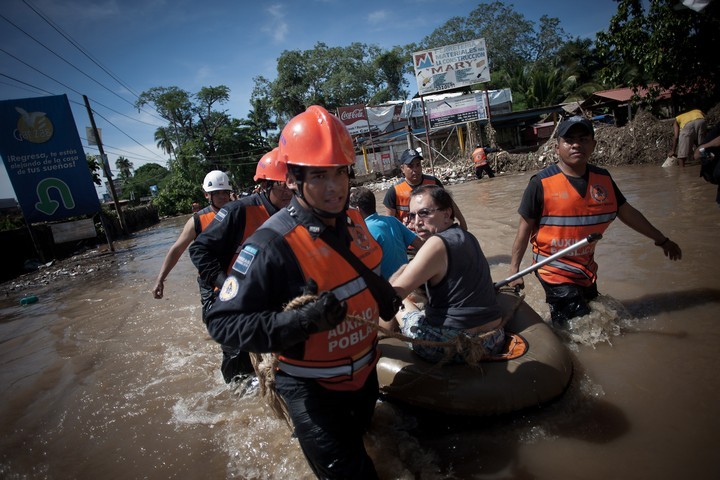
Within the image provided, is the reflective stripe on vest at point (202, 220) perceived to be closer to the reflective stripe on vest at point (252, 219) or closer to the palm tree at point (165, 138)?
the reflective stripe on vest at point (252, 219)

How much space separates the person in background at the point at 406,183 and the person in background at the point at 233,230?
206 cm

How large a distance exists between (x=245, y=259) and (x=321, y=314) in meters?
0.44

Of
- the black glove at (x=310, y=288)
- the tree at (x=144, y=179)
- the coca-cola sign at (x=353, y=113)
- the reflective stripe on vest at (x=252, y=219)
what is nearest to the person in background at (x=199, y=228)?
the reflective stripe on vest at (x=252, y=219)

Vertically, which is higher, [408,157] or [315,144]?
[315,144]

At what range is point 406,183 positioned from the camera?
17.6 ft

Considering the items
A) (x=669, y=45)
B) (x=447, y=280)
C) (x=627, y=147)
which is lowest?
(x=627, y=147)

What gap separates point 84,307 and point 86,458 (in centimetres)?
633

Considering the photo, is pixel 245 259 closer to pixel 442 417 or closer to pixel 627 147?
pixel 442 417

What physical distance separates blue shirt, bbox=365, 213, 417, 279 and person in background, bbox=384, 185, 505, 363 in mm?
843

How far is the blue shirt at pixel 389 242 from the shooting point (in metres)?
3.51

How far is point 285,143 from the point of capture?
1.73 metres

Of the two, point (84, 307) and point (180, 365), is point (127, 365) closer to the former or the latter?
point (180, 365)

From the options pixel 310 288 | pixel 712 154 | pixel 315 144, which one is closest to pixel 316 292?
pixel 310 288

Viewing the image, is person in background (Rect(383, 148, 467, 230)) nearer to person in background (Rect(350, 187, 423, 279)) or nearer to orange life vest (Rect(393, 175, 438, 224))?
orange life vest (Rect(393, 175, 438, 224))
